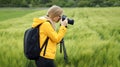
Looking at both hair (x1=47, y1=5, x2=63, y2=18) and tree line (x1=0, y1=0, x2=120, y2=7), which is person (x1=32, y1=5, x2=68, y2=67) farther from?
tree line (x1=0, y1=0, x2=120, y2=7)

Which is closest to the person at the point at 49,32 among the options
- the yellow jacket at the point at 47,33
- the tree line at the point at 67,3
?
the yellow jacket at the point at 47,33

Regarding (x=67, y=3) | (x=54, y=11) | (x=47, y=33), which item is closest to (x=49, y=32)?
(x=47, y=33)

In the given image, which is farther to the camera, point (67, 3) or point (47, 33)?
point (67, 3)

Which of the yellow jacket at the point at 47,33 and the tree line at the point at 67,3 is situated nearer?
the yellow jacket at the point at 47,33

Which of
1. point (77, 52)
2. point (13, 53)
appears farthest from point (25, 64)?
point (77, 52)

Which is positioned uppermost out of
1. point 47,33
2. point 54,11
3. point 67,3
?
point 54,11

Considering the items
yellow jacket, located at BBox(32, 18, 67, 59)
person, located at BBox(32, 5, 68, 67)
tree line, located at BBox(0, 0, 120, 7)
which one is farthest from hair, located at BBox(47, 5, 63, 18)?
tree line, located at BBox(0, 0, 120, 7)

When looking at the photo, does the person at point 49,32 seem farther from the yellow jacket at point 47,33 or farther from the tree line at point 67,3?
the tree line at point 67,3

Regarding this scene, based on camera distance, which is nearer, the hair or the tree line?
the hair

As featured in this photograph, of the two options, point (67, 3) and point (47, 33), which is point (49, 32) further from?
point (67, 3)

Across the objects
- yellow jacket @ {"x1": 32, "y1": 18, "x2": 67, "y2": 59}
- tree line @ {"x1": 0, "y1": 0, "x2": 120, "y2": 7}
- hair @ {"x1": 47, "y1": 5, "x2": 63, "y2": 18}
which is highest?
hair @ {"x1": 47, "y1": 5, "x2": 63, "y2": 18}

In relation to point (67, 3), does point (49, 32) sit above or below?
above

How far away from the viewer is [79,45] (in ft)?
19.6

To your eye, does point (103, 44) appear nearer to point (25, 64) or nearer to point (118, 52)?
point (118, 52)
